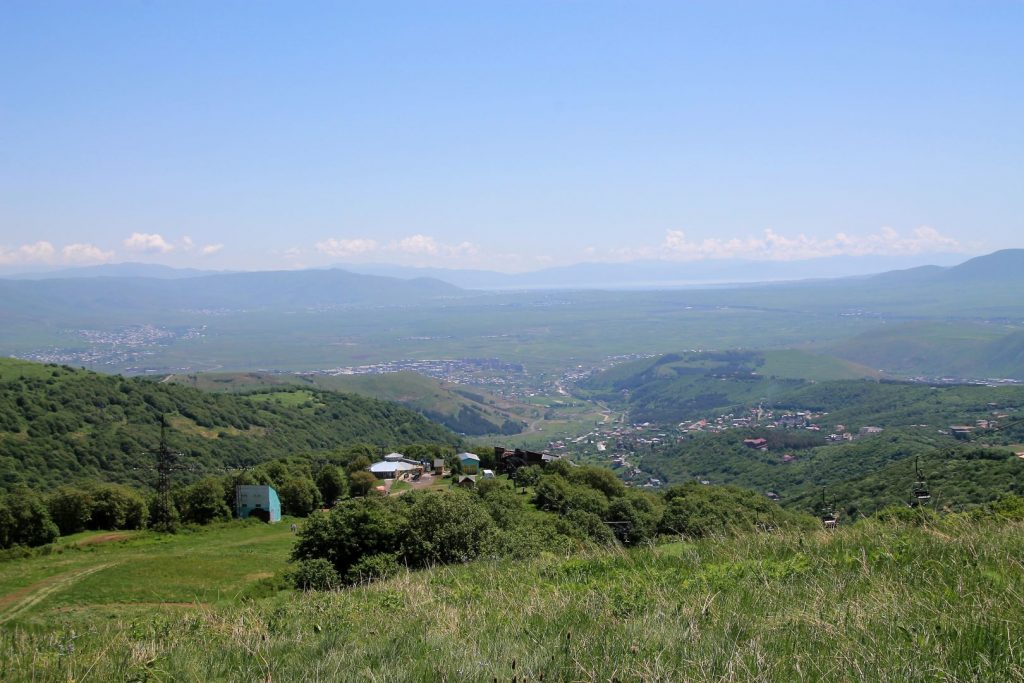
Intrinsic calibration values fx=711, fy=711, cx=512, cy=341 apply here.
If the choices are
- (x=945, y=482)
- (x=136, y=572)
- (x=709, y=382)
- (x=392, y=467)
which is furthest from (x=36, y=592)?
(x=709, y=382)

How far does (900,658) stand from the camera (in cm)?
359

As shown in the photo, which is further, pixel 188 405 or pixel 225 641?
pixel 188 405

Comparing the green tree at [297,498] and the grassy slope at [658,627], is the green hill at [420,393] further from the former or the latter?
the grassy slope at [658,627]

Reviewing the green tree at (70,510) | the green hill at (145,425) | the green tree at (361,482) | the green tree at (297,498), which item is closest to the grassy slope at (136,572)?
the green tree at (70,510)

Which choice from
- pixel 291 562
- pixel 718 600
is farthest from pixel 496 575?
pixel 291 562

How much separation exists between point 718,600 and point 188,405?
8391 centimetres

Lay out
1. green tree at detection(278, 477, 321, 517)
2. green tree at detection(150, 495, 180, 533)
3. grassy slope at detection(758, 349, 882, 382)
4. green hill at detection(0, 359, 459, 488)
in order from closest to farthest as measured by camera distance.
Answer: green tree at detection(150, 495, 180, 533)
green tree at detection(278, 477, 321, 517)
green hill at detection(0, 359, 459, 488)
grassy slope at detection(758, 349, 882, 382)

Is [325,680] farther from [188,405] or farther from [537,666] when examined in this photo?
[188,405]

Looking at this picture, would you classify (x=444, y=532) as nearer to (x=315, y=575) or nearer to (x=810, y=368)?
(x=315, y=575)

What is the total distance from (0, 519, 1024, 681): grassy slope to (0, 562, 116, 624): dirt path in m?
13.1

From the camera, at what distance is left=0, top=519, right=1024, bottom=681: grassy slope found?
12.2ft

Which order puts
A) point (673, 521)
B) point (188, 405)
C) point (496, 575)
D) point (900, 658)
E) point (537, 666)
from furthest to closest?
point (188, 405) → point (673, 521) → point (496, 575) → point (537, 666) → point (900, 658)

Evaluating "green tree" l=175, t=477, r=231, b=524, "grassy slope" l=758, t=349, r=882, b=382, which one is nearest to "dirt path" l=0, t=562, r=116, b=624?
"green tree" l=175, t=477, r=231, b=524

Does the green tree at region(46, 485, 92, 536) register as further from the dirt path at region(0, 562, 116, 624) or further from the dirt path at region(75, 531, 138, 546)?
the dirt path at region(0, 562, 116, 624)
